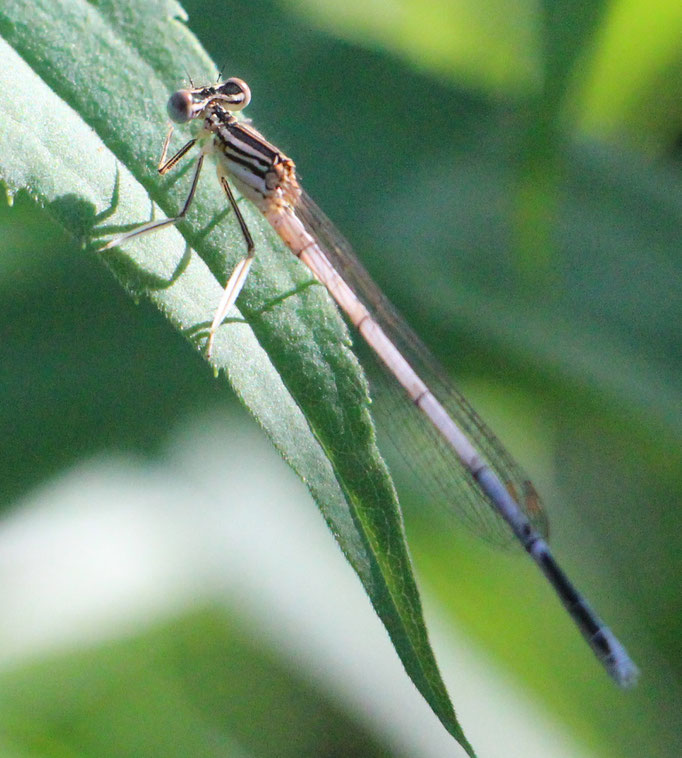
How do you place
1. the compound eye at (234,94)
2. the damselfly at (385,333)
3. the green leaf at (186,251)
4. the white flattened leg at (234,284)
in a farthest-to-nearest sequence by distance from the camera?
the compound eye at (234,94) → the damselfly at (385,333) → the white flattened leg at (234,284) → the green leaf at (186,251)

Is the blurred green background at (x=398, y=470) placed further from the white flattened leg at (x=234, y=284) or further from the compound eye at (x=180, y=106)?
the white flattened leg at (x=234, y=284)

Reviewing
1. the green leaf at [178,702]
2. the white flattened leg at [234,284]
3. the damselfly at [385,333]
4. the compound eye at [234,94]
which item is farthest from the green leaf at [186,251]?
the green leaf at [178,702]

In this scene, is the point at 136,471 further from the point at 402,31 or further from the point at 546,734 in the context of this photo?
the point at 402,31

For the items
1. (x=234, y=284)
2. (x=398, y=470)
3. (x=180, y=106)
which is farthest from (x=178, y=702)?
(x=180, y=106)

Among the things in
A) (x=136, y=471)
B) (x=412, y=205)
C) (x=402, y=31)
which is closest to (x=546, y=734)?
(x=136, y=471)

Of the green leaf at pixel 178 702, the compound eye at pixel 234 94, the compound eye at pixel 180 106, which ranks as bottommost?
the green leaf at pixel 178 702

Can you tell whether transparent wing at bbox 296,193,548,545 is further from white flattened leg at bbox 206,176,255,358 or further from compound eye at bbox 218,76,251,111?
white flattened leg at bbox 206,176,255,358
